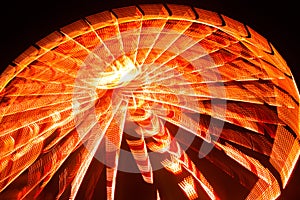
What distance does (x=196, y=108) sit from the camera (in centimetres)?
1045

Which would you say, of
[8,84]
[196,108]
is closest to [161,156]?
[196,108]

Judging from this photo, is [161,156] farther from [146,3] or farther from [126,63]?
[146,3]

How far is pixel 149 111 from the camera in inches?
417

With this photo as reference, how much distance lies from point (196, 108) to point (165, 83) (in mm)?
776

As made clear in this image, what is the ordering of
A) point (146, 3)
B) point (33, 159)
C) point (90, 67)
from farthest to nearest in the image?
point (90, 67)
point (33, 159)
point (146, 3)

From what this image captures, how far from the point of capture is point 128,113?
10.6 meters

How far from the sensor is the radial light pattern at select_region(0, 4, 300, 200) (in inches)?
273

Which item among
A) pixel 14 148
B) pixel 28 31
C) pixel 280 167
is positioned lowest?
pixel 280 167

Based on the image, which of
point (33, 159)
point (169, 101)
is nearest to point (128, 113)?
point (169, 101)

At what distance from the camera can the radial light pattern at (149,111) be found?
694 cm

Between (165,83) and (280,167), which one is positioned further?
(165,83)

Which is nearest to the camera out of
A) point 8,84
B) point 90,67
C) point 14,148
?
point 8,84

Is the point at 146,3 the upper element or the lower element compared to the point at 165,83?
upper

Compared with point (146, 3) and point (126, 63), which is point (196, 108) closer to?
point (126, 63)
